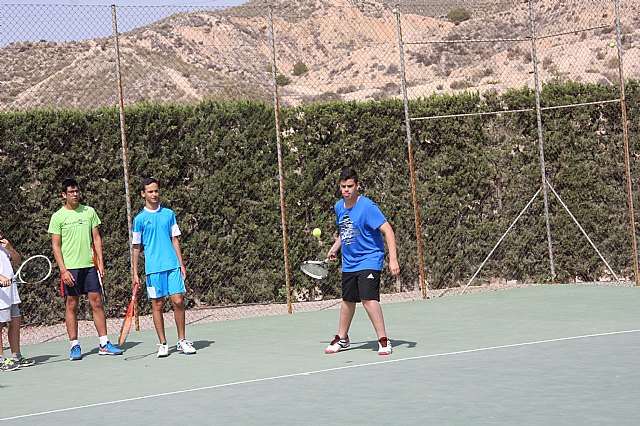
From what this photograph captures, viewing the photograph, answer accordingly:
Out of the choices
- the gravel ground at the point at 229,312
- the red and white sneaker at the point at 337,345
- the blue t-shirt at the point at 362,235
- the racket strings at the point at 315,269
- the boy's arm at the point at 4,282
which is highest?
the blue t-shirt at the point at 362,235

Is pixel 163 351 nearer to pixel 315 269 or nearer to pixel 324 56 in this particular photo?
pixel 315 269

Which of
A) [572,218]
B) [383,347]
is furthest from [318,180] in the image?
[383,347]

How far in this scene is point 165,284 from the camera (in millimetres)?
10562

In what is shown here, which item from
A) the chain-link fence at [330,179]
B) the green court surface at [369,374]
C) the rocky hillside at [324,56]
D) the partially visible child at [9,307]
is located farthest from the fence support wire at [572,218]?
the rocky hillside at [324,56]

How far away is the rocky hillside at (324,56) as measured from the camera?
1484 inches

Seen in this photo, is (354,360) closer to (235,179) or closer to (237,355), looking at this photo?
(237,355)

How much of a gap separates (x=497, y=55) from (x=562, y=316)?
40747mm

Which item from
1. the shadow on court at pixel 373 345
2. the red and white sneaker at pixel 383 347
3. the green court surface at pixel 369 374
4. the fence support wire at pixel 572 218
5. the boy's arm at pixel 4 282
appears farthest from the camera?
the fence support wire at pixel 572 218

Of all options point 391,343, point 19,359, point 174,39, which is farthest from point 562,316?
point 174,39

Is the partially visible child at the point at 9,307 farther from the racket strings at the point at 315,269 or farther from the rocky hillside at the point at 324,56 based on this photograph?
the rocky hillside at the point at 324,56

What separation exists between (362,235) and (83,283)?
294 centimetres

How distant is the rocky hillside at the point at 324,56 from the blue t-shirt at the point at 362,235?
73.9ft

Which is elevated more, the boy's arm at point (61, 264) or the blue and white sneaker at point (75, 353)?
the boy's arm at point (61, 264)

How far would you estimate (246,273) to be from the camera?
46.4 ft
